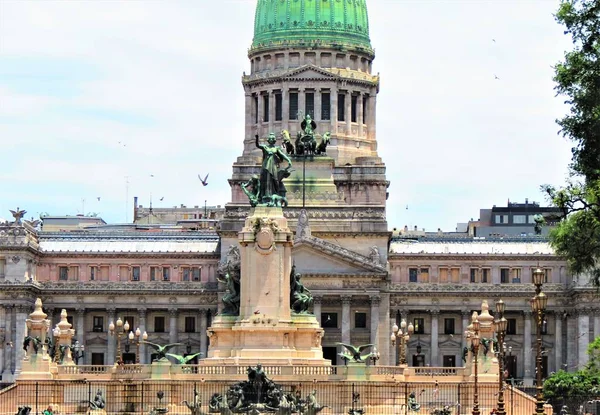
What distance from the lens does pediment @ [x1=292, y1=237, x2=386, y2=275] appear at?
197875 mm

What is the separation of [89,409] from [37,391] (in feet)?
20.2

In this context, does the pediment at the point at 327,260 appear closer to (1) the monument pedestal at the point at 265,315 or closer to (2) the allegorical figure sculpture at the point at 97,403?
(1) the monument pedestal at the point at 265,315

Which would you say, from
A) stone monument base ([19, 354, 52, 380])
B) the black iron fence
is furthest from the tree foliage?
stone monument base ([19, 354, 52, 380])

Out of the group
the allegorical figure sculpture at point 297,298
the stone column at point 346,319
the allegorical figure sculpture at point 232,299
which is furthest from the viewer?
the stone column at point 346,319

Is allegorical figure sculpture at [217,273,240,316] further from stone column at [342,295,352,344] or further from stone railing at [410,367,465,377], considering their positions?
stone column at [342,295,352,344]

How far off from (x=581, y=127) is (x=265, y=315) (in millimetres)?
29604

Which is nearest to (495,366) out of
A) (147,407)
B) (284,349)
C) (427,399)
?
(427,399)

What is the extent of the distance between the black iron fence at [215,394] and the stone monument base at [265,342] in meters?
3.72

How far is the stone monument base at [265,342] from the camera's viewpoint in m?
121

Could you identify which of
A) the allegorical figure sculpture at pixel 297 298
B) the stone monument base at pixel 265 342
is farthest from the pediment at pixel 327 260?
the stone monument base at pixel 265 342

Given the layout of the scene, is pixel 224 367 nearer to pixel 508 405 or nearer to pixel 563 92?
pixel 508 405

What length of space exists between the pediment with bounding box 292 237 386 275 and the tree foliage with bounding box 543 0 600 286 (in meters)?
97.2

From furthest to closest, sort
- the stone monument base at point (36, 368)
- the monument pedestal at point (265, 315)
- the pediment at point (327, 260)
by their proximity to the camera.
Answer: the pediment at point (327, 260) < the stone monument base at point (36, 368) < the monument pedestal at point (265, 315)

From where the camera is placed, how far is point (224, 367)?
11894cm
